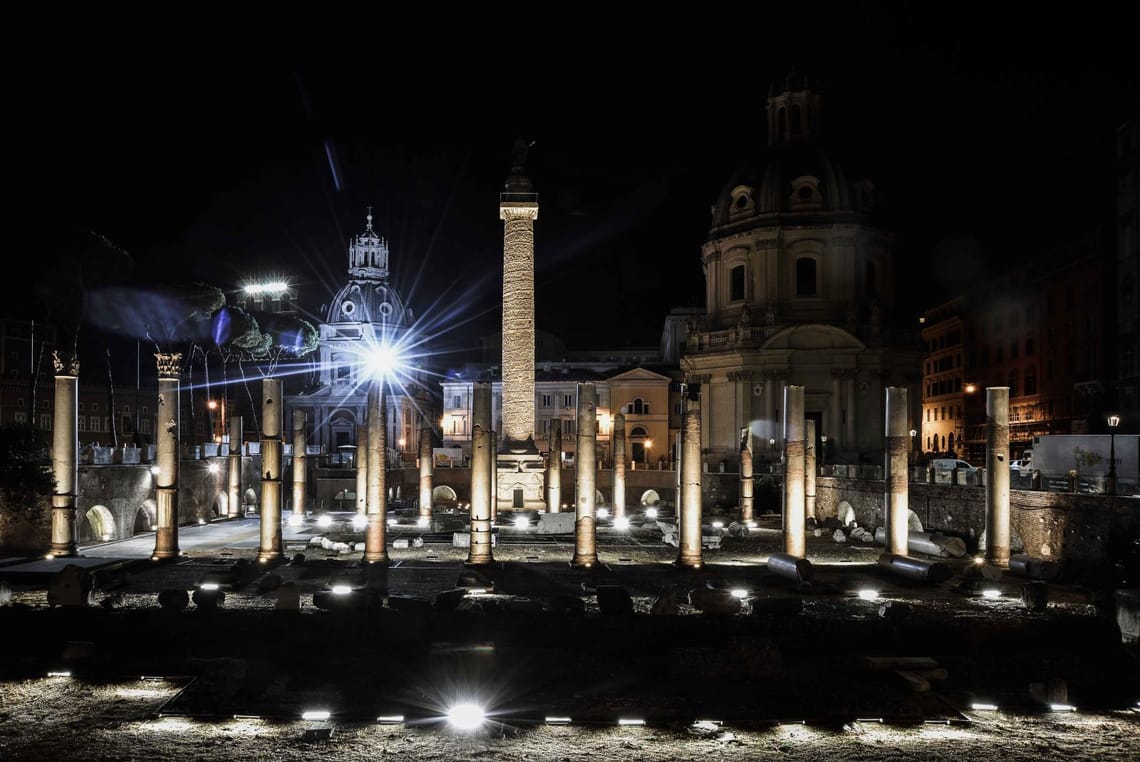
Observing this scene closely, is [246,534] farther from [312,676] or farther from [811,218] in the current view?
[811,218]

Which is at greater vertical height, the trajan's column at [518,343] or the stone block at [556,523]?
the trajan's column at [518,343]

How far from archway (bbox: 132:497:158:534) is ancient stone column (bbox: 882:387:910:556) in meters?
24.8

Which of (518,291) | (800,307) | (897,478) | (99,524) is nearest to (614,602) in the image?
(897,478)

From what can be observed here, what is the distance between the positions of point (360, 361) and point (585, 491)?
69.2 m

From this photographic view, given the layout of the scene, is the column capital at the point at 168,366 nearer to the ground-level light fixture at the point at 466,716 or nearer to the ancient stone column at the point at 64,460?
the ancient stone column at the point at 64,460

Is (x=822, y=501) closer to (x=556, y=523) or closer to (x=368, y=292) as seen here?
(x=556, y=523)

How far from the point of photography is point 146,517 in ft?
118

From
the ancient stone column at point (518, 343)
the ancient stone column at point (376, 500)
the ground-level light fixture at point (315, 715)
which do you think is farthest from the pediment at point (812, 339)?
the ground-level light fixture at point (315, 715)

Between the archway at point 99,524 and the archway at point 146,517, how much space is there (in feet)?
7.80

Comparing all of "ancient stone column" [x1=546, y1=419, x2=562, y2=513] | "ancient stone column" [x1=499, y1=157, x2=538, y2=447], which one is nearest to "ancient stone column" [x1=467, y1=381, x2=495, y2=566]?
"ancient stone column" [x1=499, y1=157, x2=538, y2=447]

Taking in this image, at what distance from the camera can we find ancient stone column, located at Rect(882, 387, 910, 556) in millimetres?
26250

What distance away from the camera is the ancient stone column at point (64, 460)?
2573 cm

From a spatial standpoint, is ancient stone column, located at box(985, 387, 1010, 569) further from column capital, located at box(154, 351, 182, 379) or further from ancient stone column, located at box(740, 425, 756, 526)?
column capital, located at box(154, 351, 182, 379)

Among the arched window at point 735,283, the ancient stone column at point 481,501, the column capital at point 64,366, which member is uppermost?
the arched window at point 735,283
